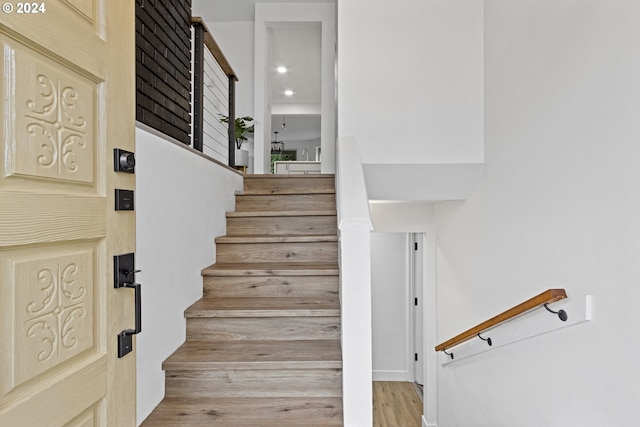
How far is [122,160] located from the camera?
1.05 metres

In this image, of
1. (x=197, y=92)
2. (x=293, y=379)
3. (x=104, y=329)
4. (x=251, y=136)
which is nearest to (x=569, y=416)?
(x=293, y=379)

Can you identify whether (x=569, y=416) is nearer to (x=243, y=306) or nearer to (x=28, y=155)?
(x=243, y=306)

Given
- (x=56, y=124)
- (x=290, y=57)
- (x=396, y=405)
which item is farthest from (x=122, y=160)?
(x=290, y=57)

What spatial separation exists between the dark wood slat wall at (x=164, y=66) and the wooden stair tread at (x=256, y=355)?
115cm

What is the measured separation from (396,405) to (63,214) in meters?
4.63

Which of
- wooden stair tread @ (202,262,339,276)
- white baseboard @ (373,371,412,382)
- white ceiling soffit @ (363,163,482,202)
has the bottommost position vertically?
white baseboard @ (373,371,412,382)

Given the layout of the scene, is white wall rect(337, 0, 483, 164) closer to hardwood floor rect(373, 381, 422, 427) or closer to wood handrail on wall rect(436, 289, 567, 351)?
wood handrail on wall rect(436, 289, 567, 351)

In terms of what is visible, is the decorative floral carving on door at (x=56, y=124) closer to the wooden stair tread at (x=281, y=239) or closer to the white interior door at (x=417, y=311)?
the wooden stair tread at (x=281, y=239)

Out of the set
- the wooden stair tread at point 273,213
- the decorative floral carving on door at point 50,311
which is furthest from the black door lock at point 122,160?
the wooden stair tread at point 273,213

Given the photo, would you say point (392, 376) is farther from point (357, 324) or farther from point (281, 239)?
point (357, 324)

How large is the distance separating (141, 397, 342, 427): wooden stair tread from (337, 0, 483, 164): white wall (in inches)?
64.3

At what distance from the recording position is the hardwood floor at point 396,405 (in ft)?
13.9

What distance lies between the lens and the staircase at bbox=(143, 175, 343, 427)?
1.70m

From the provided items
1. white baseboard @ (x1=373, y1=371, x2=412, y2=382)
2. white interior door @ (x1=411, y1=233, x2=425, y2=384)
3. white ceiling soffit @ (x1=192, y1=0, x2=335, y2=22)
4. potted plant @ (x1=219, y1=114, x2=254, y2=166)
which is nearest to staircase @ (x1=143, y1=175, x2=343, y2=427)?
potted plant @ (x1=219, y1=114, x2=254, y2=166)
